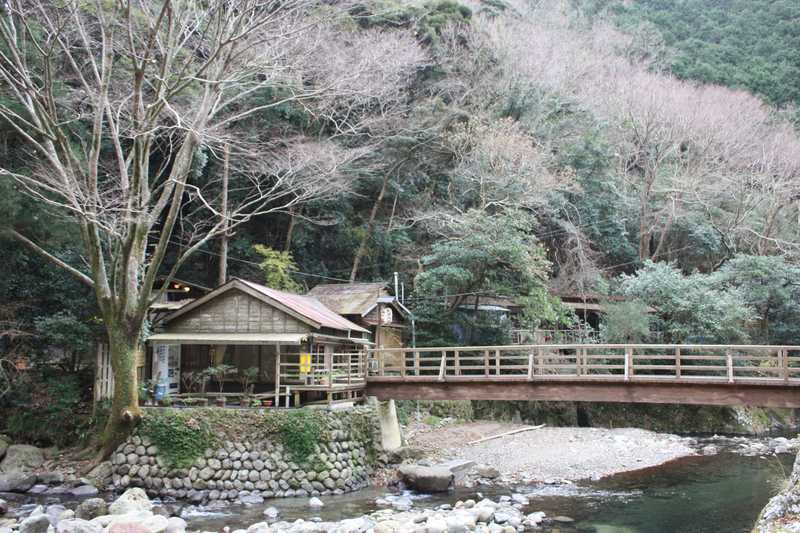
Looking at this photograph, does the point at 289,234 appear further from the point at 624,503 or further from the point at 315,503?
the point at 624,503

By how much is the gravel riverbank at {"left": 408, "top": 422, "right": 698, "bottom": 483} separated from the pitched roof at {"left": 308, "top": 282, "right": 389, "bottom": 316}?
15.9ft

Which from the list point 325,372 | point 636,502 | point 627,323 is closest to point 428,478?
point 325,372

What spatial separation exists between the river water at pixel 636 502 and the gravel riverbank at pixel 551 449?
1130 mm

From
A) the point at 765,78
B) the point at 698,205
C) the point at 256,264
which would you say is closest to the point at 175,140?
the point at 256,264

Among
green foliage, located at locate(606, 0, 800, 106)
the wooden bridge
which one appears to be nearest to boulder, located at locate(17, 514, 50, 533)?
the wooden bridge

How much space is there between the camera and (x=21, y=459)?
1697cm

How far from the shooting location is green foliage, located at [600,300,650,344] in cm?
2688

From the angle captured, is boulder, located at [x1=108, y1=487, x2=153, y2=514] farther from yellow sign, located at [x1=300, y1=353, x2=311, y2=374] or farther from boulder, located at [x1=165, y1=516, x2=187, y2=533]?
yellow sign, located at [x1=300, y1=353, x2=311, y2=374]

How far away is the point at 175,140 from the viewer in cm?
2647

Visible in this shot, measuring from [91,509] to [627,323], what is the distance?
20357mm

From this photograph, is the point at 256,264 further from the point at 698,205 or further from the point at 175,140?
the point at 698,205

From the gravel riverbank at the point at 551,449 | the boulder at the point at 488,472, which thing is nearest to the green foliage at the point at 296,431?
the boulder at the point at 488,472

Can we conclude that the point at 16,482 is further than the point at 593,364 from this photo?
No

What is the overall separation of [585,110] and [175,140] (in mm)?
22365
